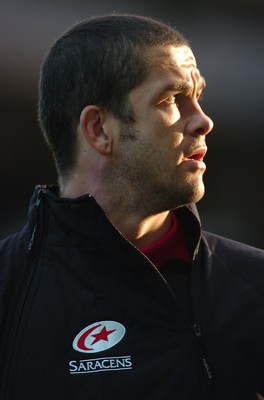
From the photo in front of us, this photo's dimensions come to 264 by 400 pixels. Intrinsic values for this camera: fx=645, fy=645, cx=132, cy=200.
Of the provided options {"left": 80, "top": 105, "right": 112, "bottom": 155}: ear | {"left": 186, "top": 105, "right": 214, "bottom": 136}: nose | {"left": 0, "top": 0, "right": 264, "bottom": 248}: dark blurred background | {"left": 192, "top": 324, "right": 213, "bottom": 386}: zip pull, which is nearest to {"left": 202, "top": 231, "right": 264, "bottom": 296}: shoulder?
{"left": 192, "top": 324, "right": 213, "bottom": 386}: zip pull

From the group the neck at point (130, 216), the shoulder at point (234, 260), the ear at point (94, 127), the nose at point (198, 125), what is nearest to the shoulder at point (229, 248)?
the shoulder at point (234, 260)

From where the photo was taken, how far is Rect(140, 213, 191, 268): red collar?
6.39ft

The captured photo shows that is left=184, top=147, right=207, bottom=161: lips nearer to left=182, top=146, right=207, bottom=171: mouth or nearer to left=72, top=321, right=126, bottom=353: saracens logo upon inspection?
left=182, top=146, right=207, bottom=171: mouth

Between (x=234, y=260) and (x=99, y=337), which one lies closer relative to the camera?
(x=99, y=337)

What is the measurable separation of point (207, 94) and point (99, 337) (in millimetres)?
4834

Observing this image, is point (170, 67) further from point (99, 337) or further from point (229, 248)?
point (99, 337)

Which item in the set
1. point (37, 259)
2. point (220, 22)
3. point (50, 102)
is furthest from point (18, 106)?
point (37, 259)

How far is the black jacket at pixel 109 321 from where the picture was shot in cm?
167

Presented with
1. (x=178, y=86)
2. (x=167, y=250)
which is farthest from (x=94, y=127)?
(x=167, y=250)

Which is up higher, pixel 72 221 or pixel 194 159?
pixel 194 159

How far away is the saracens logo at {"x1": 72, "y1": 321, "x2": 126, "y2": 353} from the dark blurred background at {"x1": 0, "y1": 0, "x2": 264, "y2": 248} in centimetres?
395

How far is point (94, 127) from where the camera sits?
2064 millimetres

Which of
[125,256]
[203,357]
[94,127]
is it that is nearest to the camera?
[203,357]

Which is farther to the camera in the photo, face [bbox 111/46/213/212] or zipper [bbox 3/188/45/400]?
face [bbox 111/46/213/212]
